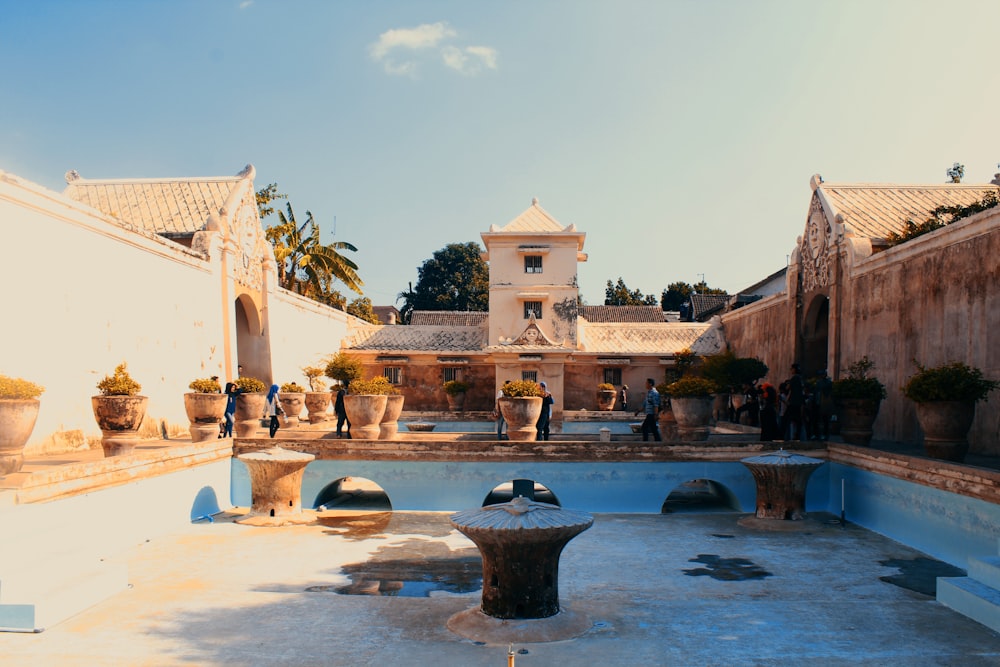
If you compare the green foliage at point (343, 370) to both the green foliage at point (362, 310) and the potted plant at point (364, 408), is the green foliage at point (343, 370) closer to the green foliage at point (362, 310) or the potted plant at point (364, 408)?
the potted plant at point (364, 408)

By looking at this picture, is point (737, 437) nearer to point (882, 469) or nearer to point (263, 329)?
point (882, 469)

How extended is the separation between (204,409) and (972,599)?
399 inches

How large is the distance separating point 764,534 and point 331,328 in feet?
62.7

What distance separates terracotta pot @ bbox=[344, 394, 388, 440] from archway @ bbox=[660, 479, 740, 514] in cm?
480

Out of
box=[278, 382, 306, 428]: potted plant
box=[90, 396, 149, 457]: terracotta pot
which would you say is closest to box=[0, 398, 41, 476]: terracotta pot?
box=[90, 396, 149, 457]: terracotta pot

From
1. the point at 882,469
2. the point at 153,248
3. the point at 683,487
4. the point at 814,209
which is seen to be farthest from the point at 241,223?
the point at 882,469

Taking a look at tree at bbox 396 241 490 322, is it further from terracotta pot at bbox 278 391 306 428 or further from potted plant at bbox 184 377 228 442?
potted plant at bbox 184 377 228 442

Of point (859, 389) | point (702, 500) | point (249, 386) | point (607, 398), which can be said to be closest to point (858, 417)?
point (859, 389)

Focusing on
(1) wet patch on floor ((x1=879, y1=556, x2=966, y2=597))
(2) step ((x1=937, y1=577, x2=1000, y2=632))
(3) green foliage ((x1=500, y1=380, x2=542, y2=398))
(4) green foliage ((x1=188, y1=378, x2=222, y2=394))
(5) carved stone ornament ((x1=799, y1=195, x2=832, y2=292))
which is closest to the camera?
(2) step ((x1=937, y1=577, x2=1000, y2=632))

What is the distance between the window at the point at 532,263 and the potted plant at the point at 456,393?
14.9ft

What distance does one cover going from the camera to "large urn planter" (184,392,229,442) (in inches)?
457

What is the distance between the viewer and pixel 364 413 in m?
12.3

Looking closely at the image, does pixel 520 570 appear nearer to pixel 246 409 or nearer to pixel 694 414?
pixel 694 414

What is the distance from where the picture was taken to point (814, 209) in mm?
16453
